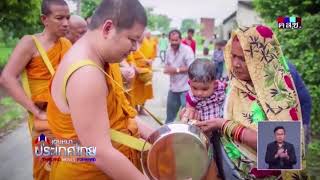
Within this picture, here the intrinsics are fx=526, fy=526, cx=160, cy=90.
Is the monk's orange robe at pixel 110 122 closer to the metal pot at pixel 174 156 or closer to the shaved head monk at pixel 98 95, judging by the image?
the shaved head monk at pixel 98 95

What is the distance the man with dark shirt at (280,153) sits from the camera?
7.05 ft

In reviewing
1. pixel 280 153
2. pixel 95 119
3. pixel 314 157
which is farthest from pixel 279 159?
pixel 314 157

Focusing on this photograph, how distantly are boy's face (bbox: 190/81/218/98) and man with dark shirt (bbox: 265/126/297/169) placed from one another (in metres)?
0.59

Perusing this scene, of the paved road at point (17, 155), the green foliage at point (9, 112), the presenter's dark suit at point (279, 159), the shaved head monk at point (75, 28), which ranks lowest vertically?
the paved road at point (17, 155)

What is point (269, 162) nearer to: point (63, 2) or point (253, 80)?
point (253, 80)

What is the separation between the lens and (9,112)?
9.15 metres

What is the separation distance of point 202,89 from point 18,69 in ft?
4.06

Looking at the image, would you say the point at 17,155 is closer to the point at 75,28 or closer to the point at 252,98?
the point at 75,28

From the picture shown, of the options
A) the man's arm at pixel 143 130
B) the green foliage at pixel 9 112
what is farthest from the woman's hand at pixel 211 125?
the green foliage at pixel 9 112

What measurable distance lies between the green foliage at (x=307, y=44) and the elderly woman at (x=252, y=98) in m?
3.52

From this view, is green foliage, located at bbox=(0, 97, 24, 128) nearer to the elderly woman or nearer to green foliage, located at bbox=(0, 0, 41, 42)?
green foliage, located at bbox=(0, 0, 41, 42)

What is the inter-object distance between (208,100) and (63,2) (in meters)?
1.24

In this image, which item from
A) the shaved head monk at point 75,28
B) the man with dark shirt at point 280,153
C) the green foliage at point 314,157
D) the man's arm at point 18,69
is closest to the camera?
the man with dark shirt at point 280,153

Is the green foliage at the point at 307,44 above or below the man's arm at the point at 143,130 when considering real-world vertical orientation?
above
